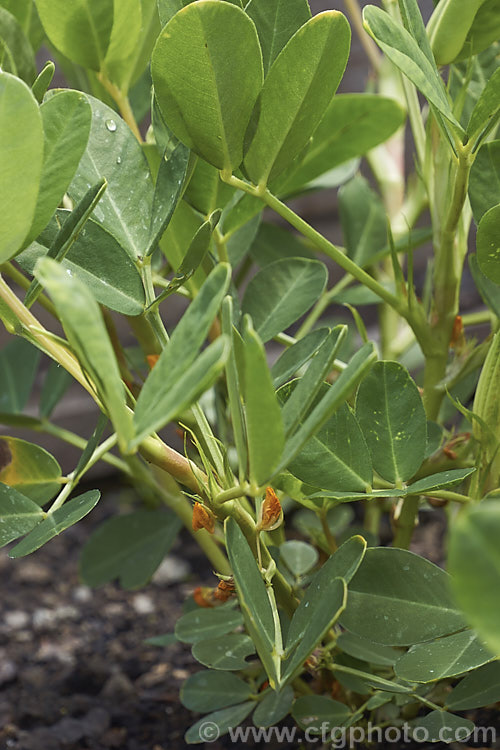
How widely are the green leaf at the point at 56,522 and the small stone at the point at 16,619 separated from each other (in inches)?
20.5

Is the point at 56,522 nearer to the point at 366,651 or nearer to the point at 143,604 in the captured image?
the point at 366,651

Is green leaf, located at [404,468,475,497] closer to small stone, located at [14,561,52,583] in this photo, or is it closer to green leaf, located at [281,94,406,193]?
green leaf, located at [281,94,406,193]

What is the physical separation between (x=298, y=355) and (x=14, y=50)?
0.24 m

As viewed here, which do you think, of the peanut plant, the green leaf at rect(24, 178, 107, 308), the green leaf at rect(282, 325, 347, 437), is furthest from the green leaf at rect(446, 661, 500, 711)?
the green leaf at rect(24, 178, 107, 308)

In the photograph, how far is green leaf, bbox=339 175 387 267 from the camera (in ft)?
2.16

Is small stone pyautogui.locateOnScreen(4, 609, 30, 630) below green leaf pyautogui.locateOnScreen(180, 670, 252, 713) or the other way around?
below

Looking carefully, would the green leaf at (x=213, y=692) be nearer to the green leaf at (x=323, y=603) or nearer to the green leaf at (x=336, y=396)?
the green leaf at (x=323, y=603)

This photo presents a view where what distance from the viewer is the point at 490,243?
36cm

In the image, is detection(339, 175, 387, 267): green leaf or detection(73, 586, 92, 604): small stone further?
detection(73, 586, 92, 604): small stone

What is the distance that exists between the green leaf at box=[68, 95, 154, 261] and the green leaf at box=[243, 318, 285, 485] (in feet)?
0.46

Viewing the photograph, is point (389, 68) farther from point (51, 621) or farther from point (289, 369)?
point (51, 621)

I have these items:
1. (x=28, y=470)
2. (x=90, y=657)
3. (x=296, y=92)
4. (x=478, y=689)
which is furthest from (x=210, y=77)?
(x=90, y=657)

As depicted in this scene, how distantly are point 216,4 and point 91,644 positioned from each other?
648 mm

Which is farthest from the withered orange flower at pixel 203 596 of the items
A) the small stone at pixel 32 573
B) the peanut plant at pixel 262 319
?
the small stone at pixel 32 573
